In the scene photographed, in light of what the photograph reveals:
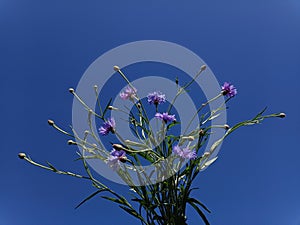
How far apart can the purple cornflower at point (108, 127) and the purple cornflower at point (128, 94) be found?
9 centimetres

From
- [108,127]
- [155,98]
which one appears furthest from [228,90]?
[108,127]

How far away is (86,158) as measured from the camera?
2.63ft

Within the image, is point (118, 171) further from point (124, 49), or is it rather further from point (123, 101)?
point (124, 49)

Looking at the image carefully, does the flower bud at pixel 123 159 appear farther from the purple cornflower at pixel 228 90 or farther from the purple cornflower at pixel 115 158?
the purple cornflower at pixel 228 90

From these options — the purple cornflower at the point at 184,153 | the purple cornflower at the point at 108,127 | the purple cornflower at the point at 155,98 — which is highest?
the purple cornflower at the point at 155,98

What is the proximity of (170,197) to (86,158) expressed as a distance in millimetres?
194

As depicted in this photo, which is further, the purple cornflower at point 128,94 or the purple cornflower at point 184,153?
the purple cornflower at point 128,94

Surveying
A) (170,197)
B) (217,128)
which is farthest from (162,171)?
(217,128)

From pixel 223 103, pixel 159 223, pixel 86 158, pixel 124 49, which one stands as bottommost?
pixel 159 223

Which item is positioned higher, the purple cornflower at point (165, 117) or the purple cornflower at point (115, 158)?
the purple cornflower at point (165, 117)

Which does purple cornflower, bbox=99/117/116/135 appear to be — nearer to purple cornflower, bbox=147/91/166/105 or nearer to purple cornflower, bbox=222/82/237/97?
purple cornflower, bbox=147/91/166/105

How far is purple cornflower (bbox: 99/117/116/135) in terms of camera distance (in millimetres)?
741

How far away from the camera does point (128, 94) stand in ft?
2.68

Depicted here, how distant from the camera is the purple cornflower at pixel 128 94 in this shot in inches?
32.1
